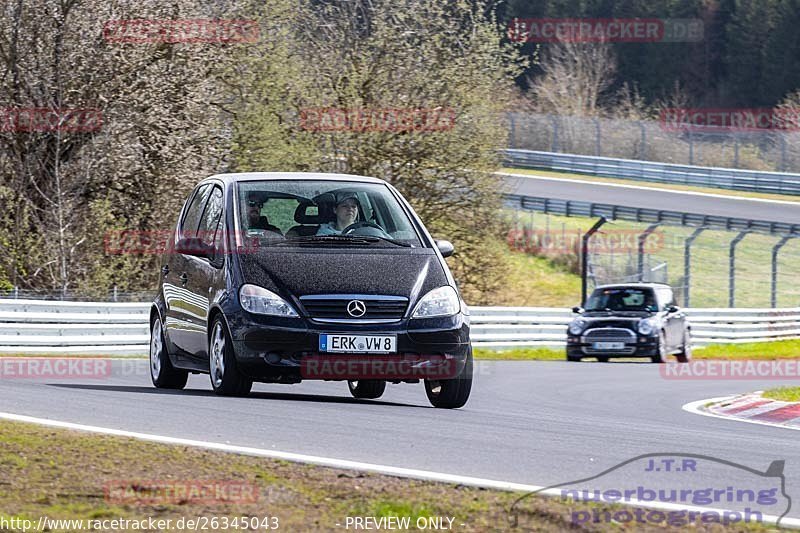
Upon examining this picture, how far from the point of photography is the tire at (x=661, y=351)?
81.0 ft

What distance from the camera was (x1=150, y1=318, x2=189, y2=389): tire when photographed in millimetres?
11891

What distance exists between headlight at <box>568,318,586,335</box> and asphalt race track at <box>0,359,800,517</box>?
10.8 meters

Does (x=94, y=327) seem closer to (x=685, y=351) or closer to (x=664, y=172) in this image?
(x=685, y=351)

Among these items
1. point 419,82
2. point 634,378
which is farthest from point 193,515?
point 419,82

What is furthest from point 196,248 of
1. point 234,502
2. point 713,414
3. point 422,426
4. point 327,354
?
point 713,414

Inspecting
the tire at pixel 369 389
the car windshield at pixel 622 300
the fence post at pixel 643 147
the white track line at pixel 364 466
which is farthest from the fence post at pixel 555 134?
the white track line at pixel 364 466

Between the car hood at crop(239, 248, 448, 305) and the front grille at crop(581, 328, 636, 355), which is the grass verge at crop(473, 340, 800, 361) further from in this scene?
the car hood at crop(239, 248, 448, 305)

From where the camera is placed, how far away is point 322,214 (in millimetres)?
10734

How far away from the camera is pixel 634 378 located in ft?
64.6

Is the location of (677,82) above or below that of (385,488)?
above

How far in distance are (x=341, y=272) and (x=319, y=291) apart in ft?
0.75

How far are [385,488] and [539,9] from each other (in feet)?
284

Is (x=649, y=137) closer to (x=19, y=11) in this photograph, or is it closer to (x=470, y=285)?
(x=470, y=285)

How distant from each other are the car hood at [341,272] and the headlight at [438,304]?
0.05 meters
